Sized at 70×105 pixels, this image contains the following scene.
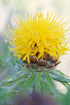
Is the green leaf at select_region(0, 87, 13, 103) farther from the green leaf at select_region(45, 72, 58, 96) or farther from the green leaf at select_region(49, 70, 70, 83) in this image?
the green leaf at select_region(49, 70, 70, 83)

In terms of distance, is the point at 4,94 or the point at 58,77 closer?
the point at 4,94

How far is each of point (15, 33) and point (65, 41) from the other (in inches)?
14.5

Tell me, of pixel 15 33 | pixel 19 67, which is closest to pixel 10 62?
pixel 19 67

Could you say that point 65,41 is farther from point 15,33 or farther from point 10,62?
point 10,62

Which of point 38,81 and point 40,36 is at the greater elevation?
point 40,36

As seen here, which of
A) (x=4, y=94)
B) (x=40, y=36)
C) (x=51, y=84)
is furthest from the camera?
(x=40, y=36)

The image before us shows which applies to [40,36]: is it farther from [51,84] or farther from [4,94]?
[4,94]

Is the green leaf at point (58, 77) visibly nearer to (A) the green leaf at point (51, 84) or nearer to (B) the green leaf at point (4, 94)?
(A) the green leaf at point (51, 84)

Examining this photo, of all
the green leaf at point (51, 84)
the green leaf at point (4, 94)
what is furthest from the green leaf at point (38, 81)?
the green leaf at point (4, 94)

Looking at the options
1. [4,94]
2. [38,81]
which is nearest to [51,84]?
[38,81]

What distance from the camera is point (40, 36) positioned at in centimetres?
107

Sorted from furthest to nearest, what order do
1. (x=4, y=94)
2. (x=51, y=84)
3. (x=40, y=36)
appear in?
(x=40, y=36)
(x=51, y=84)
(x=4, y=94)

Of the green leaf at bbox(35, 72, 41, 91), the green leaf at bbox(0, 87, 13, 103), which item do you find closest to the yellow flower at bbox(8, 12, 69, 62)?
the green leaf at bbox(35, 72, 41, 91)

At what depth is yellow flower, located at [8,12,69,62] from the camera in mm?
1050
